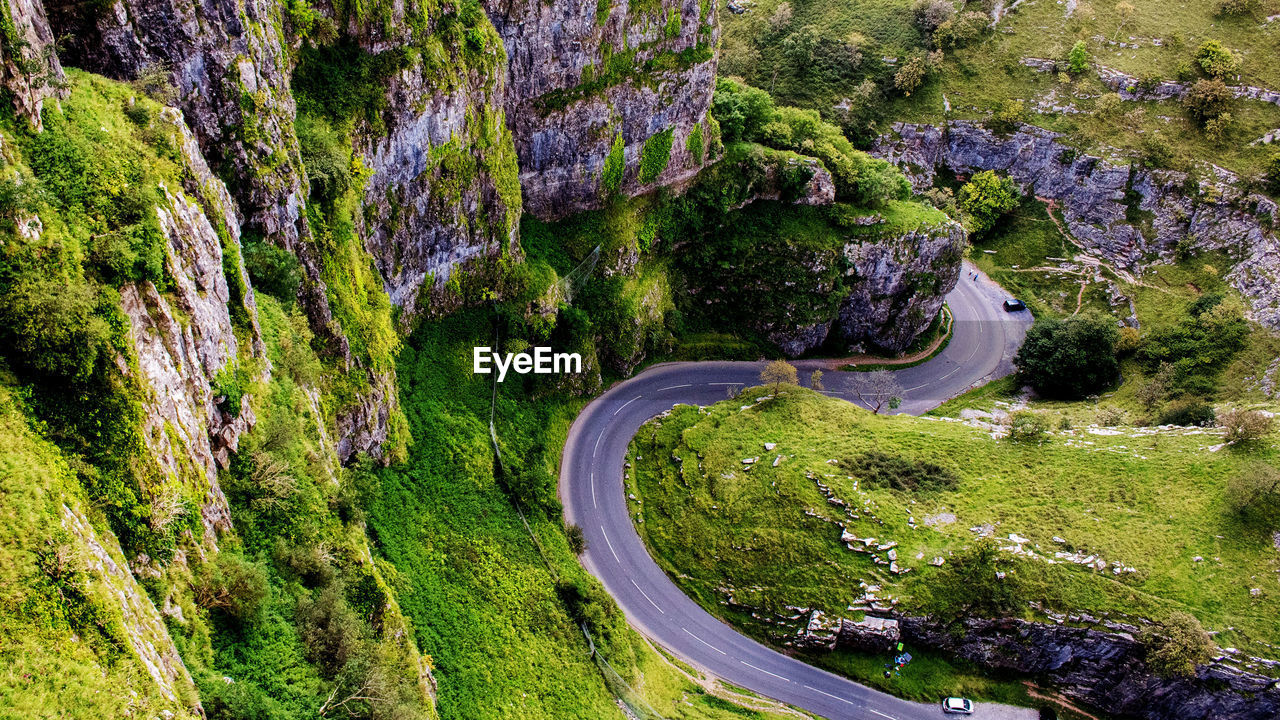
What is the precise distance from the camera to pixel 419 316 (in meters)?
54.8

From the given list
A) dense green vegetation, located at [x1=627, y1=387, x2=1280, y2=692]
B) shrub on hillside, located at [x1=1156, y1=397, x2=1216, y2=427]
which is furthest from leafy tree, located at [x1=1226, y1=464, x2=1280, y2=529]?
shrub on hillside, located at [x1=1156, y1=397, x2=1216, y2=427]

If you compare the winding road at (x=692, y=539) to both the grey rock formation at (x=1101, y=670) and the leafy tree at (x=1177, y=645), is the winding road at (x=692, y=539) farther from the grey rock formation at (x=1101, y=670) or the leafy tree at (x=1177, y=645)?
the leafy tree at (x=1177, y=645)

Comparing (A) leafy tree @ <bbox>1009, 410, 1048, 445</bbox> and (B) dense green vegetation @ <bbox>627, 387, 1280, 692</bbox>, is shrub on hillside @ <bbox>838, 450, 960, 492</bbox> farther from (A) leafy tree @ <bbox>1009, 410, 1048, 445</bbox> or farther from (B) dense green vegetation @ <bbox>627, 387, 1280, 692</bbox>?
(A) leafy tree @ <bbox>1009, 410, 1048, 445</bbox>

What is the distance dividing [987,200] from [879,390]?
43021mm

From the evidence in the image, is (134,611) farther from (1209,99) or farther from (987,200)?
(1209,99)

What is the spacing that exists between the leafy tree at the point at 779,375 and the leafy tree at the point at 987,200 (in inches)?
1844

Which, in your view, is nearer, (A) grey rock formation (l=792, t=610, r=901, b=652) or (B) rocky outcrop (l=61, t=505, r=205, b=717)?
(B) rocky outcrop (l=61, t=505, r=205, b=717)

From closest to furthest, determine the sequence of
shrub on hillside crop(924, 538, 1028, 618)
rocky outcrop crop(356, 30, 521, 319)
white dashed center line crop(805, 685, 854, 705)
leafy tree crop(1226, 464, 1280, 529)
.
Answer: rocky outcrop crop(356, 30, 521, 319)
leafy tree crop(1226, 464, 1280, 529)
white dashed center line crop(805, 685, 854, 705)
shrub on hillside crop(924, 538, 1028, 618)

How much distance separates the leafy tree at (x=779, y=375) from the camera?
69375 mm

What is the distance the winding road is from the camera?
52.8 m

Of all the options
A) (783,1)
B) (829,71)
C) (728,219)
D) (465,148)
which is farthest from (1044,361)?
(783,1)

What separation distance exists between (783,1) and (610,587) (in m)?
103

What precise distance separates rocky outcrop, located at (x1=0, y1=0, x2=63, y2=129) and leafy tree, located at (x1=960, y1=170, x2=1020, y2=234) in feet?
329

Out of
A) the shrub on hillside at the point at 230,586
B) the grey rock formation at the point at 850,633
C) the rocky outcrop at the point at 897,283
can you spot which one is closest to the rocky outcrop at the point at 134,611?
the shrub on hillside at the point at 230,586
